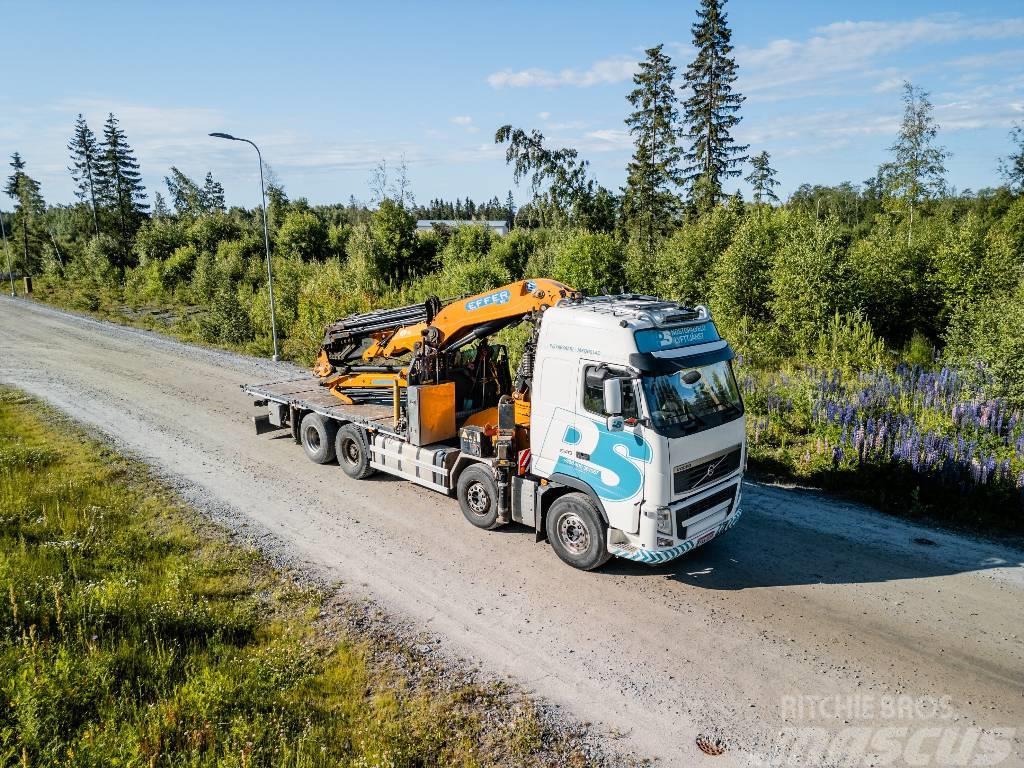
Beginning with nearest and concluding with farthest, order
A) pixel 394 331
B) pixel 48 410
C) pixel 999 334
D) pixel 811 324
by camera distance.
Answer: pixel 394 331 → pixel 999 334 → pixel 48 410 → pixel 811 324

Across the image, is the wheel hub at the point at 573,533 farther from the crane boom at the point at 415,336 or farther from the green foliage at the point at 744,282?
the green foliage at the point at 744,282

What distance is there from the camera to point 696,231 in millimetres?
24203

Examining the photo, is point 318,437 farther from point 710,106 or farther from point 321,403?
point 710,106

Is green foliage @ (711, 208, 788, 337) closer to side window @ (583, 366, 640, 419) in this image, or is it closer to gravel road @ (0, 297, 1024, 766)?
gravel road @ (0, 297, 1024, 766)

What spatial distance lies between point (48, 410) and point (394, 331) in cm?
1047

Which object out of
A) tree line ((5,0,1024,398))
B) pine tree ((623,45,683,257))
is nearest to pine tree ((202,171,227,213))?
tree line ((5,0,1024,398))

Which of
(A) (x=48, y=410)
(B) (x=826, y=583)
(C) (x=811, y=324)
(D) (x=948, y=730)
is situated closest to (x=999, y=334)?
(C) (x=811, y=324)

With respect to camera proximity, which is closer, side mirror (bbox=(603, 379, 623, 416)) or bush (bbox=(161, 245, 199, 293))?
side mirror (bbox=(603, 379, 623, 416))

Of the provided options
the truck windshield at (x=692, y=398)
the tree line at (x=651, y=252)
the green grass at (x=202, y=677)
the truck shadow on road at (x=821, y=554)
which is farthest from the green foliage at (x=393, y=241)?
the truck windshield at (x=692, y=398)

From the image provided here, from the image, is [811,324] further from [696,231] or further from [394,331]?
[394,331]

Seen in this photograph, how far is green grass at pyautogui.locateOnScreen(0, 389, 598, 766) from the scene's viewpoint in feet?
17.0

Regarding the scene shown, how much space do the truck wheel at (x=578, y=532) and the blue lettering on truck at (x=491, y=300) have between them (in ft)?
10.4

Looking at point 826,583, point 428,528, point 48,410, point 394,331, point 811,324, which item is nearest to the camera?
point 826,583

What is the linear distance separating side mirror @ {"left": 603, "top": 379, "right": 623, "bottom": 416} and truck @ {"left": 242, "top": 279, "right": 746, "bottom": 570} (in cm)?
2
